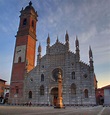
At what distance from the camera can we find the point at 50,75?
35.8 meters

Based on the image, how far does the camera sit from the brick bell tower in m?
37.3

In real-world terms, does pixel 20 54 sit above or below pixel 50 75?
above

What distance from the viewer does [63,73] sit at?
114 ft

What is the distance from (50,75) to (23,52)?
10120mm

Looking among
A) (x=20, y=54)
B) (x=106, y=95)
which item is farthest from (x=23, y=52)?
(x=106, y=95)

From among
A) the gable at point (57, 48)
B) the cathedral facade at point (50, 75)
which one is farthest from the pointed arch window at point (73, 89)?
the gable at point (57, 48)

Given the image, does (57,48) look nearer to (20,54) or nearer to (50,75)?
(50,75)

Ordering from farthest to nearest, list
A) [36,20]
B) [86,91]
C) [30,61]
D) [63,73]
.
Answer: [36,20] → [30,61] → [63,73] → [86,91]

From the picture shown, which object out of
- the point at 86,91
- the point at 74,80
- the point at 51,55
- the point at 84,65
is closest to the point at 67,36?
the point at 51,55

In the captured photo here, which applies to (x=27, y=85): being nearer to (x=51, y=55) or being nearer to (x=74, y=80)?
(x=51, y=55)

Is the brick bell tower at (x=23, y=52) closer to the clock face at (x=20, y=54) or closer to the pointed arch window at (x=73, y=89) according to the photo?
the clock face at (x=20, y=54)

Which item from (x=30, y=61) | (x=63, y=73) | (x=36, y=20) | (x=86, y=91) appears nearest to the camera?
(x=86, y=91)

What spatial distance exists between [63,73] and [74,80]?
121 inches

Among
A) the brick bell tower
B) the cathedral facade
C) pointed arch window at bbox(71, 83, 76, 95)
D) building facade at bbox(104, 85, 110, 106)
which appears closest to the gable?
the cathedral facade
